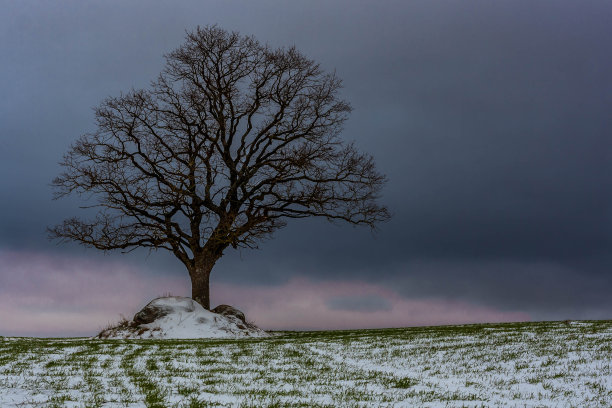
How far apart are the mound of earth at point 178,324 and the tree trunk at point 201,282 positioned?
1167mm

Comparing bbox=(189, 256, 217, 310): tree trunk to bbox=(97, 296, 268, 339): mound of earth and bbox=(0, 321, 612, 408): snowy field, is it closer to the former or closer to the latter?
bbox=(97, 296, 268, 339): mound of earth

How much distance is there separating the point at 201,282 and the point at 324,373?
20.0 m

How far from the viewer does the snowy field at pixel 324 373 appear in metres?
13.3

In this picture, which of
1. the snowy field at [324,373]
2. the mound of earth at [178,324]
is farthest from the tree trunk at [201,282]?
the snowy field at [324,373]

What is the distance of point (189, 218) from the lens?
120ft

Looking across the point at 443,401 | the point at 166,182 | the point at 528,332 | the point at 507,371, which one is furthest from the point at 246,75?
the point at 443,401

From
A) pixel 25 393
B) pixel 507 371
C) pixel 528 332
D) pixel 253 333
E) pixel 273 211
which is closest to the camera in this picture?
pixel 25 393

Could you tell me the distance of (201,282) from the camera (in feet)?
118

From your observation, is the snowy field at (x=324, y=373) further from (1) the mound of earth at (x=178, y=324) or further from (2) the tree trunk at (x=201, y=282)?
(2) the tree trunk at (x=201, y=282)

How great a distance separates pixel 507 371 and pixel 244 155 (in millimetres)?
24686

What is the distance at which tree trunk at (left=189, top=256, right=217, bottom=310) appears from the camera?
118 ft

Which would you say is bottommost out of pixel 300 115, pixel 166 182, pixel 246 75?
pixel 166 182

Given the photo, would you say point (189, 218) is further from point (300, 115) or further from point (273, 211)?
point (300, 115)

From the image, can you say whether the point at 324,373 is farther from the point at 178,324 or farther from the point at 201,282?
the point at 201,282
